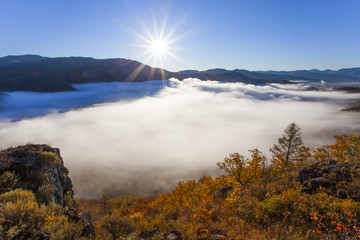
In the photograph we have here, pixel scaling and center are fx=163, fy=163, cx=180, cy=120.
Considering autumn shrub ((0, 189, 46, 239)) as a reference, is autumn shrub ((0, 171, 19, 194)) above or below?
below

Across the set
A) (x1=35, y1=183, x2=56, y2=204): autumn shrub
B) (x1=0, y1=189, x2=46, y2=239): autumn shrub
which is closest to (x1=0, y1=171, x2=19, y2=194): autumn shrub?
(x1=35, y1=183, x2=56, y2=204): autumn shrub

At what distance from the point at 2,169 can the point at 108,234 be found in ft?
26.4

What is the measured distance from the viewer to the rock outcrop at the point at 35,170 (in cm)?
925

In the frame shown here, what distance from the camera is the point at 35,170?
10703 mm

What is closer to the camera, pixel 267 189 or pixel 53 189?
pixel 53 189

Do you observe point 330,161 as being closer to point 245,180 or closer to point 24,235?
point 245,180

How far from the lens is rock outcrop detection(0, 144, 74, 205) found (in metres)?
9.25

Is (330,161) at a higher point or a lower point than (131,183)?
higher

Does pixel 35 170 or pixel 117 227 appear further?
pixel 35 170

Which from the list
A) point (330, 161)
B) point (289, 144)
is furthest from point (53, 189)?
point (289, 144)

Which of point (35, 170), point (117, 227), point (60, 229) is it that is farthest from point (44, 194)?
point (117, 227)

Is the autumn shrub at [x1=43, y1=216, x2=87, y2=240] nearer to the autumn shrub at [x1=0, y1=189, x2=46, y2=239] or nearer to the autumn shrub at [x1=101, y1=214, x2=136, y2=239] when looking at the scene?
the autumn shrub at [x1=0, y1=189, x2=46, y2=239]

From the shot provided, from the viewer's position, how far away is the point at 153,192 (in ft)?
292

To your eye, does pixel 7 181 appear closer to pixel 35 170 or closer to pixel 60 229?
Answer: pixel 35 170
